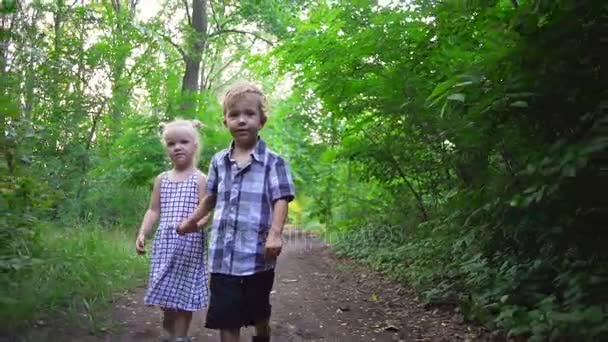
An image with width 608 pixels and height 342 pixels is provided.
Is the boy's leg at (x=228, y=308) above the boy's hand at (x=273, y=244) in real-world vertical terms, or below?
below

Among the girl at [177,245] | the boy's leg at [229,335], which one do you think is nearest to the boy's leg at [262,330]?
the boy's leg at [229,335]

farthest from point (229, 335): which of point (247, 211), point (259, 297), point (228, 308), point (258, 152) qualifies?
point (258, 152)

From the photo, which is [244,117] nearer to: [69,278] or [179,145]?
[179,145]

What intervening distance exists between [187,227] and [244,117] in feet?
2.72

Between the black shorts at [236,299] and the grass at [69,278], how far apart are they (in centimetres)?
115

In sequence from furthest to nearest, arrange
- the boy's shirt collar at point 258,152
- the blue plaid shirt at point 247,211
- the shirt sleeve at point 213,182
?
the shirt sleeve at point 213,182, the boy's shirt collar at point 258,152, the blue plaid shirt at point 247,211

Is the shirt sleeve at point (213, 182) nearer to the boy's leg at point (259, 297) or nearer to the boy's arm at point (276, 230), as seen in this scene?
the boy's arm at point (276, 230)

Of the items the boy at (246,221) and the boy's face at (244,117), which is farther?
the boy's face at (244,117)

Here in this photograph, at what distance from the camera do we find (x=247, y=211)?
10.1 feet

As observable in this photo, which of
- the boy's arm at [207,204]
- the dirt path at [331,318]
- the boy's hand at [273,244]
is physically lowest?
the dirt path at [331,318]

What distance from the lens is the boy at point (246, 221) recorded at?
3.02 meters

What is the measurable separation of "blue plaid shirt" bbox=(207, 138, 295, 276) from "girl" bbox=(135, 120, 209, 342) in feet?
1.55

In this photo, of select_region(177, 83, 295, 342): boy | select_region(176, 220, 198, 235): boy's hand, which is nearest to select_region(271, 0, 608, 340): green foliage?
select_region(177, 83, 295, 342): boy

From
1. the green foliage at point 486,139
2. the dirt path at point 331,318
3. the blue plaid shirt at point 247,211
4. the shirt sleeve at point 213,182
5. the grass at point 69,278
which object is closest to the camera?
the green foliage at point 486,139
